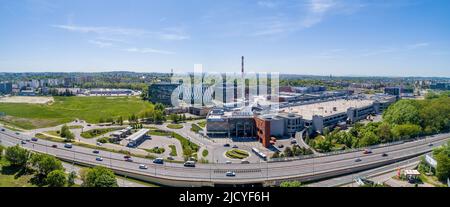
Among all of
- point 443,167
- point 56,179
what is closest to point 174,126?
point 56,179

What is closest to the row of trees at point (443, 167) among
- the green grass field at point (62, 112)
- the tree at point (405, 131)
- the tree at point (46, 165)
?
the tree at point (405, 131)

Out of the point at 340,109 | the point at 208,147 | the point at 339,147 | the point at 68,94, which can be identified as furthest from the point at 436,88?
the point at 68,94

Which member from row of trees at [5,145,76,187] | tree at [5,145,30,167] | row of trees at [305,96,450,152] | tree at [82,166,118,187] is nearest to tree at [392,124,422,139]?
row of trees at [305,96,450,152]

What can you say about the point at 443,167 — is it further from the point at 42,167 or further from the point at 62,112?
the point at 62,112

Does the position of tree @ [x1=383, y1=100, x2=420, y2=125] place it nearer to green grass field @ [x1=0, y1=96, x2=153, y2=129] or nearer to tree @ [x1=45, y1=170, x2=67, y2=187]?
tree @ [x1=45, y1=170, x2=67, y2=187]
